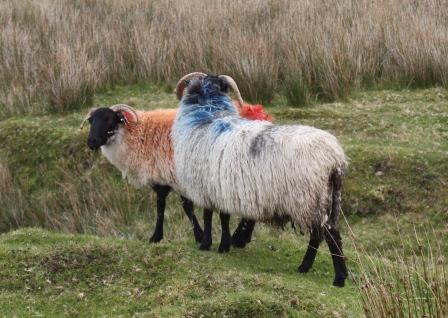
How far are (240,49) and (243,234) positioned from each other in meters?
4.70

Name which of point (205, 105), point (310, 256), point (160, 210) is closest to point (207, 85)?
point (205, 105)

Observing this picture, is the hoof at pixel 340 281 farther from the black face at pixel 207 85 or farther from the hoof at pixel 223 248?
the black face at pixel 207 85

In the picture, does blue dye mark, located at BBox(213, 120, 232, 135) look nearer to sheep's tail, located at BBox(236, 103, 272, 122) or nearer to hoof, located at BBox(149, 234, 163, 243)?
sheep's tail, located at BBox(236, 103, 272, 122)

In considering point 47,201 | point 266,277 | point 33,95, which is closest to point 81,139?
point 47,201

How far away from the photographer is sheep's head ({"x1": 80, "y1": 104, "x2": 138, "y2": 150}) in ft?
22.2

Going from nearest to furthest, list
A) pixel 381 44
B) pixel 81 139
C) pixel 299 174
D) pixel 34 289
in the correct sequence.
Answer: pixel 299 174
pixel 34 289
pixel 81 139
pixel 381 44

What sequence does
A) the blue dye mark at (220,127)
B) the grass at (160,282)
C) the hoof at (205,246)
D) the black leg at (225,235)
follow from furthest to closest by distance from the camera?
the hoof at (205,246) < the black leg at (225,235) < the blue dye mark at (220,127) < the grass at (160,282)

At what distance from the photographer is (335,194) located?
5.54 meters

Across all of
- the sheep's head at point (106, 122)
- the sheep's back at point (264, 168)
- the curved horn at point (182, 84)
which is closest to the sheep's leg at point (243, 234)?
the sheep's back at point (264, 168)

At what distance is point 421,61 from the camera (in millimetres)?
10328

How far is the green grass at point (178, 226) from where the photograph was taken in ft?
17.9

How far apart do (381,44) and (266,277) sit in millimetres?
6302

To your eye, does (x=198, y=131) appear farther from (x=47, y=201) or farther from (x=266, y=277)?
(x=47, y=201)

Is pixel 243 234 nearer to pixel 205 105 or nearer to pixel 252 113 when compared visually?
pixel 252 113
